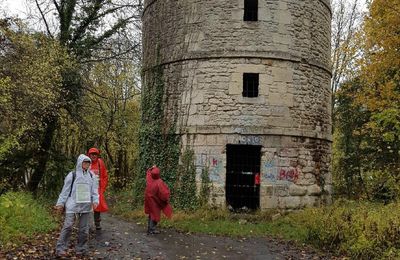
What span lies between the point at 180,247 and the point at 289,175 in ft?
15.6

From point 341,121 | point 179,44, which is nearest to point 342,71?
point 341,121

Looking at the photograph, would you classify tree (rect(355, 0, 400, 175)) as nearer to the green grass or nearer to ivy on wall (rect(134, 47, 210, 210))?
the green grass

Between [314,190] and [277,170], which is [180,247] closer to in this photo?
→ [277,170]

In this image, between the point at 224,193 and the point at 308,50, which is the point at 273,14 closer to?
the point at 308,50

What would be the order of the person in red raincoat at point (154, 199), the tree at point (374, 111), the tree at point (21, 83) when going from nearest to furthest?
the person in red raincoat at point (154, 199), the tree at point (21, 83), the tree at point (374, 111)

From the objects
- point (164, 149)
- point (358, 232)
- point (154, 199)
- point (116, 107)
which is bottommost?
point (358, 232)

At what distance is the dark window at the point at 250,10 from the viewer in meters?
13.1

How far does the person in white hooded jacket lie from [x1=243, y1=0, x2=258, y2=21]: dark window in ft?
25.0

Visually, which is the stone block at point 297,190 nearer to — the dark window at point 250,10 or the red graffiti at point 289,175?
the red graffiti at point 289,175

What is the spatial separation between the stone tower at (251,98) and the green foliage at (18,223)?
14.6 ft

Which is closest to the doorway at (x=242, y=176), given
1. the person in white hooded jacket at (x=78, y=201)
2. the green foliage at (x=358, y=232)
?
the green foliage at (x=358, y=232)

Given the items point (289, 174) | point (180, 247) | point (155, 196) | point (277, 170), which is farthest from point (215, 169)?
point (180, 247)

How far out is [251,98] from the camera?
40.8ft

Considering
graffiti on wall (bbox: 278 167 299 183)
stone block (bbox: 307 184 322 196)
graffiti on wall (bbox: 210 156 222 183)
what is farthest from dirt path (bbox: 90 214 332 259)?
stone block (bbox: 307 184 322 196)
